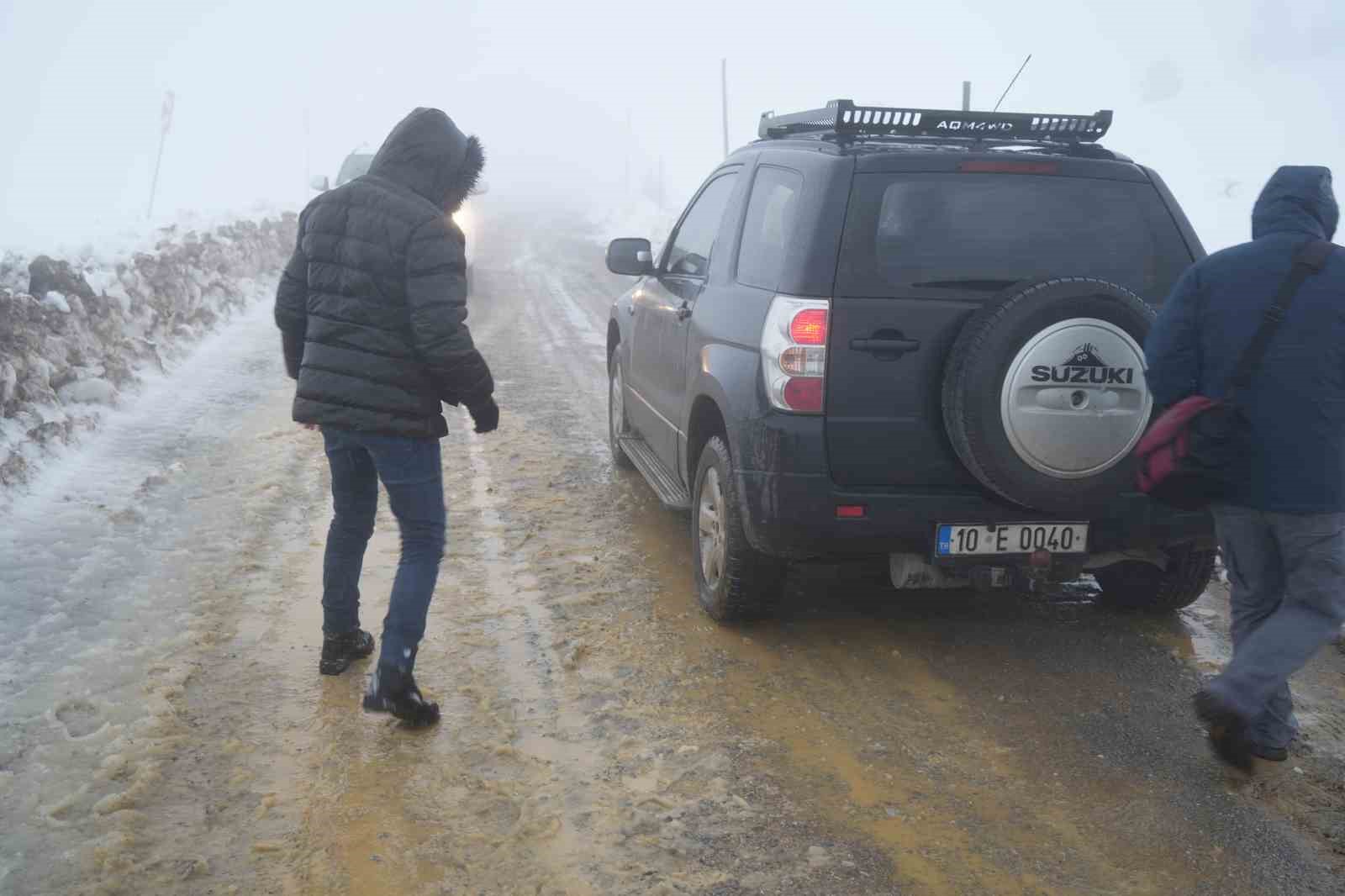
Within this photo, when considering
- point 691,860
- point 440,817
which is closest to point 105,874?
point 440,817

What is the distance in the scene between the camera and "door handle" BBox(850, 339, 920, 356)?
405cm

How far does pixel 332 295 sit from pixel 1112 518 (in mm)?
2849

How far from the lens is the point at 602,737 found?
150 inches

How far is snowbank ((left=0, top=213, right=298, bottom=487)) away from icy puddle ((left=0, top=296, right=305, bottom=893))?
0.23 metres

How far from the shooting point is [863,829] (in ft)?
10.7

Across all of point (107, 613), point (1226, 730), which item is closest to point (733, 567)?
point (1226, 730)

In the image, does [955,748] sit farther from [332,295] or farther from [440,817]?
[332,295]

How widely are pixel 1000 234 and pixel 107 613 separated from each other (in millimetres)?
3900

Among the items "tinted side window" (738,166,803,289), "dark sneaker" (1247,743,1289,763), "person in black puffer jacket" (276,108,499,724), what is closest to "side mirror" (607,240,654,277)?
"tinted side window" (738,166,803,289)

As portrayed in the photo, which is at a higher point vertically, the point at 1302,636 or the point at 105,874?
the point at 1302,636

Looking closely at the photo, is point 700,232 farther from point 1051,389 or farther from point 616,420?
point 1051,389

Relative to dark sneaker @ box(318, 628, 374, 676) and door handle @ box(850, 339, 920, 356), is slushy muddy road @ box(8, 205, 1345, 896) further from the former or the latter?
door handle @ box(850, 339, 920, 356)

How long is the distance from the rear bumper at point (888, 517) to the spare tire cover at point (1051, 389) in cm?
17

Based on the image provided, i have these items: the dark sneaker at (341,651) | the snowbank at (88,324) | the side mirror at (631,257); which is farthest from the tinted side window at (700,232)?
the snowbank at (88,324)
